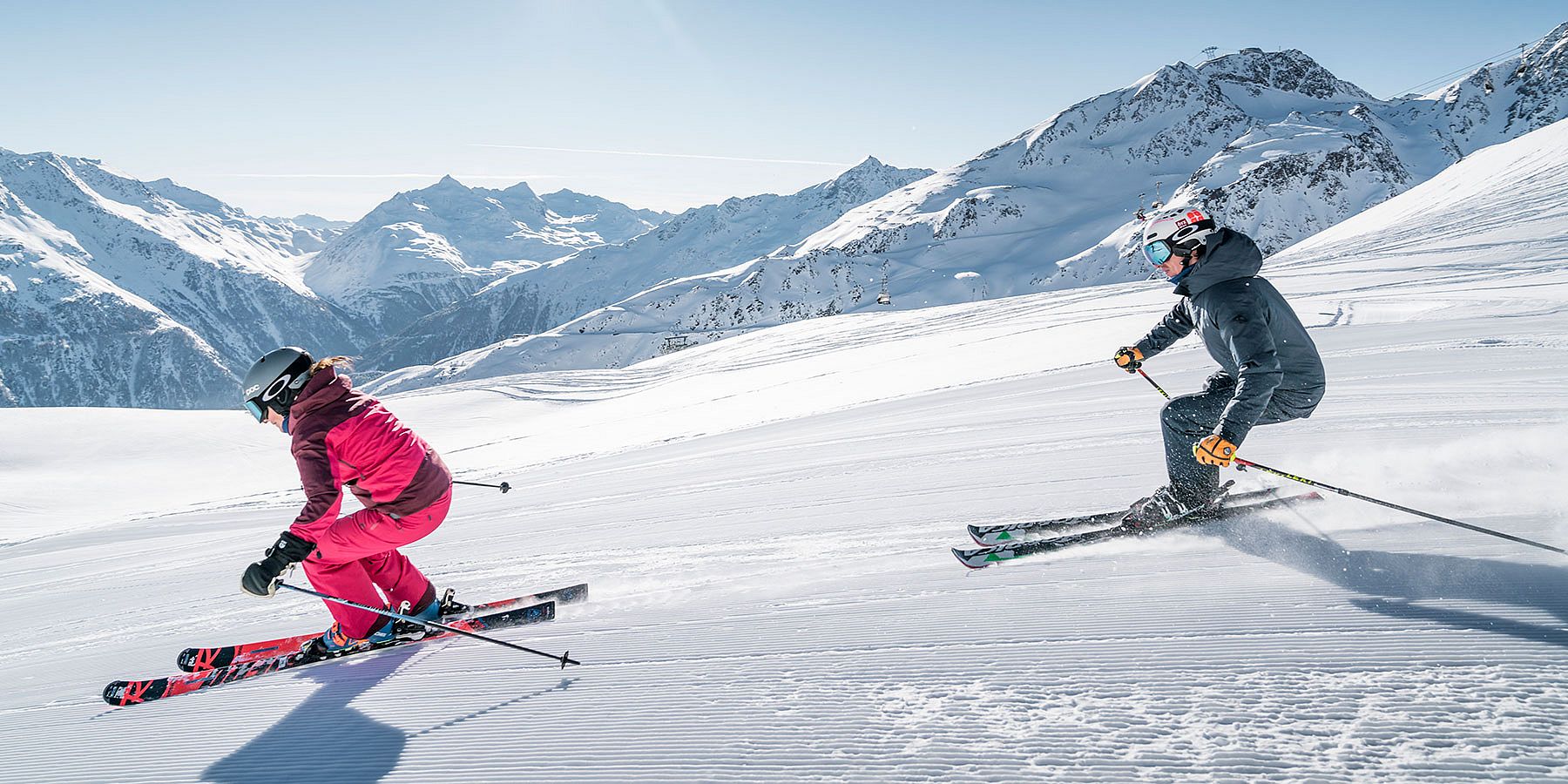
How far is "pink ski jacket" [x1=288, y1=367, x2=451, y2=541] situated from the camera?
145 inches

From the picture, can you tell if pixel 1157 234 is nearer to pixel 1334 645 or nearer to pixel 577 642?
pixel 1334 645

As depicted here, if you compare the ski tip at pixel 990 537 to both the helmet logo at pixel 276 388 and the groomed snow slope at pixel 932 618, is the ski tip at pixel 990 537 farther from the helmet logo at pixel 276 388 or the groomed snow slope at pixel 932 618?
the helmet logo at pixel 276 388

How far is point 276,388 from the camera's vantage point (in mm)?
3760

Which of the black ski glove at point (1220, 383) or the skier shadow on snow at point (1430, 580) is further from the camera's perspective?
the black ski glove at point (1220, 383)

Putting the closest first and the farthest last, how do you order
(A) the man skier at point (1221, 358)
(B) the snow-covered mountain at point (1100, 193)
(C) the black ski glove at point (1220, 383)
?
1. (A) the man skier at point (1221, 358)
2. (C) the black ski glove at point (1220, 383)
3. (B) the snow-covered mountain at point (1100, 193)

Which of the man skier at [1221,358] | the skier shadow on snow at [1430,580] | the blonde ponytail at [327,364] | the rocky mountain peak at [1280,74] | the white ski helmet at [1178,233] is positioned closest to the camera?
the skier shadow on snow at [1430,580]

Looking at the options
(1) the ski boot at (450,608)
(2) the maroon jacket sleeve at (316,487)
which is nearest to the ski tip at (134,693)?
(2) the maroon jacket sleeve at (316,487)

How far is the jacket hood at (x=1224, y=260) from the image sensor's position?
13.5 ft

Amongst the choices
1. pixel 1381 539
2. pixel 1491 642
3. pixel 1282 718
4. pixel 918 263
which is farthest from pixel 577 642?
pixel 918 263

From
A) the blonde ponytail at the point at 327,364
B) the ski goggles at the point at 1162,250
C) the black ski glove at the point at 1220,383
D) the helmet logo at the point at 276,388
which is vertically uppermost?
the ski goggles at the point at 1162,250

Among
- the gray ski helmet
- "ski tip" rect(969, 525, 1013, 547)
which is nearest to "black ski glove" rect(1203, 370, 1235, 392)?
"ski tip" rect(969, 525, 1013, 547)

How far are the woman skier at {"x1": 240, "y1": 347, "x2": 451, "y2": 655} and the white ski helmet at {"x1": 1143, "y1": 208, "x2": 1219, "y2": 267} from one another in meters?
4.33

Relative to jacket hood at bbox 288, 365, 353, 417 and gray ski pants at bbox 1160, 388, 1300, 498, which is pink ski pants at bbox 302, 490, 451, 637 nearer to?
jacket hood at bbox 288, 365, 353, 417

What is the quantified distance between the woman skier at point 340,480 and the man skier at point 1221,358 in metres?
4.10
